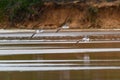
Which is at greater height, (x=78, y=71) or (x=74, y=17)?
(x=78, y=71)

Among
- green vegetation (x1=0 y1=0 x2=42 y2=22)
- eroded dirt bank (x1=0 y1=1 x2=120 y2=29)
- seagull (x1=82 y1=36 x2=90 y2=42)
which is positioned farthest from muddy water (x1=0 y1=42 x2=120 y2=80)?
green vegetation (x1=0 y1=0 x2=42 y2=22)

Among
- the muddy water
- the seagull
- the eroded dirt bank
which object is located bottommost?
the eroded dirt bank

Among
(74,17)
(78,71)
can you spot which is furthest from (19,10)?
(78,71)

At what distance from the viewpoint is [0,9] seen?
5172 centimetres

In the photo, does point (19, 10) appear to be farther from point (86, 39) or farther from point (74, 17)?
point (86, 39)

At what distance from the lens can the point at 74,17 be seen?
48.8 meters

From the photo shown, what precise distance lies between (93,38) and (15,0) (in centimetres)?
1738

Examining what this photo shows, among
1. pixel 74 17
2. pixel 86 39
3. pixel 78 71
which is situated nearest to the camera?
pixel 78 71

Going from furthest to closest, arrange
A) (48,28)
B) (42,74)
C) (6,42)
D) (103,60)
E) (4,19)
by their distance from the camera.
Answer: (4,19), (48,28), (6,42), (103,60), (42,74)

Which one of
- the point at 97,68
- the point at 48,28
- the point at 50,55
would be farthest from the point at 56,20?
the point at 97,68

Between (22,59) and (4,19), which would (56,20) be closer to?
(4,19)

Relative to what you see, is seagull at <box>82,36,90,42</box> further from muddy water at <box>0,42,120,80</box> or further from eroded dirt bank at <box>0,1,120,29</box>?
eroded dirt bank at <box>0,1,120,29</box>

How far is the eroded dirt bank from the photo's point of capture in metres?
47.6

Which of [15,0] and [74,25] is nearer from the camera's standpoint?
[74,25]
